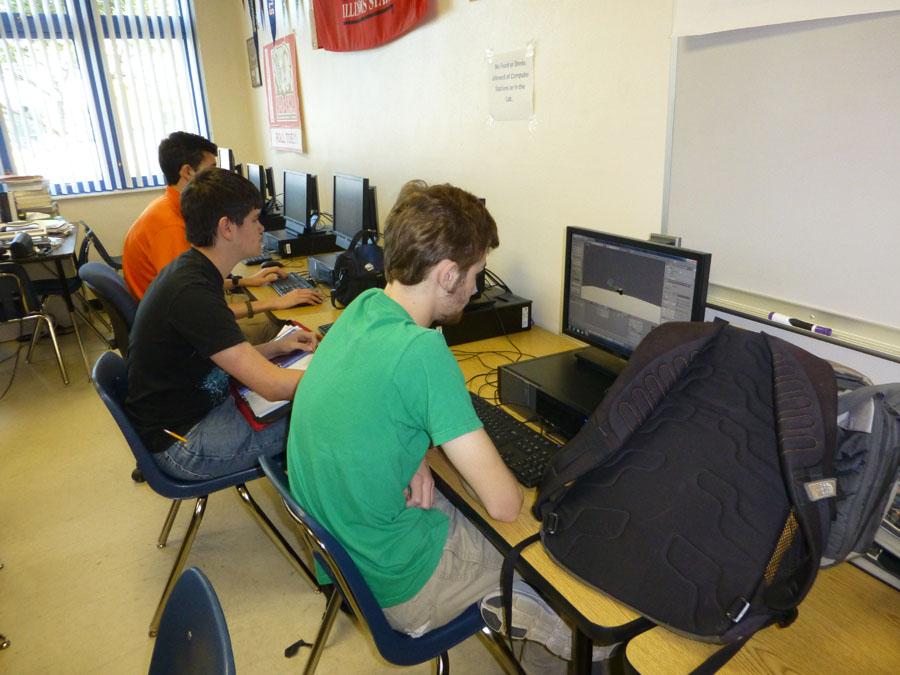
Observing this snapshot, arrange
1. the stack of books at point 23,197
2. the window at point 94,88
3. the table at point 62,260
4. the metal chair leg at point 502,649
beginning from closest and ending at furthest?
the metal chair leg at point 502,649, the table at point 62,260, the stack of books at point 23,197, the window at point 94,88

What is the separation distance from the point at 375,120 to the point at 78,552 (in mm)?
2239

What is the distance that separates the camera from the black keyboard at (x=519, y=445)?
117 centimetres

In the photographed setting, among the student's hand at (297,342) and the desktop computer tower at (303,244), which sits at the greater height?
the desktop computer tower at (303,244)

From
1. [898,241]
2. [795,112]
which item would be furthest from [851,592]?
[795,112]

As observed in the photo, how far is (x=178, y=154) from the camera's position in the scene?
2.51 meters

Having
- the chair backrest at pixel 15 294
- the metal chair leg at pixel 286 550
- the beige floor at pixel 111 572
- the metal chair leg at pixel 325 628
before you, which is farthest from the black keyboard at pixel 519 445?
the chair backrest at pixel 15 294

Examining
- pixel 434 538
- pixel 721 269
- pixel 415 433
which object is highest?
pixel 721 269

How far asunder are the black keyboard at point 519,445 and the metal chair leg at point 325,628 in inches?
20.2

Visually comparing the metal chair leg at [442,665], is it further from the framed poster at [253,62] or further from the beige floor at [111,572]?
the framed poster at [253,62]

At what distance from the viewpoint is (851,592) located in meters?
0.89

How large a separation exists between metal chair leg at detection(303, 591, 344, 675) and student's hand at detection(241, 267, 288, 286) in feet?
5.36

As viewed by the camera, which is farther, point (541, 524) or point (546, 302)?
point (546, 302)

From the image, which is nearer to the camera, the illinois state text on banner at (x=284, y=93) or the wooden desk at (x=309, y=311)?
the wooden desk at (x=309, y=311)

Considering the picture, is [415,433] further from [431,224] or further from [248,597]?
[248,597]
